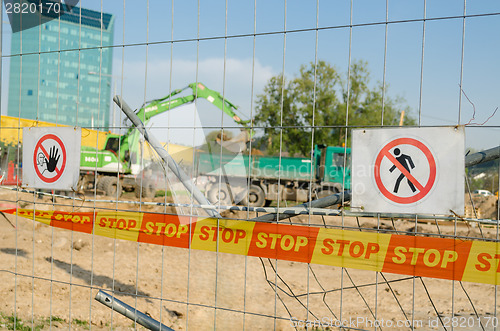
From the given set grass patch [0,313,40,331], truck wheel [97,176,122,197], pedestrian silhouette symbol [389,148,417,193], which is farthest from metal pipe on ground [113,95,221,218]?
truck wheel [97,176,122,197]

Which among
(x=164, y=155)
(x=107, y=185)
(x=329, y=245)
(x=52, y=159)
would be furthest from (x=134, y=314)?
(x=107, y=185)

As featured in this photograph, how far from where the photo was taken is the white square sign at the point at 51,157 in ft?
14.2

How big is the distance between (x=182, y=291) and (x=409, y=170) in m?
5.40

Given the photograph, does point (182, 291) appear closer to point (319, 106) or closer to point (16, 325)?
point (16, 325)

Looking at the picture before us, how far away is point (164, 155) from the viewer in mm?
4578

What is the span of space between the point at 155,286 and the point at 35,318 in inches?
93.4

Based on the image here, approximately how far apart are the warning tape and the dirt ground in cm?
75

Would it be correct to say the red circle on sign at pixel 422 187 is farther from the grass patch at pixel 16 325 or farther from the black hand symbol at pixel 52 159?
the grass patch at pixel 16 325

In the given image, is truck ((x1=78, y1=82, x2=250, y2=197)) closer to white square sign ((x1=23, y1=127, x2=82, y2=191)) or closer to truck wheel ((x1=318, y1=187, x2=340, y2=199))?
truck wheel ((x1=318, y1=187, x2=340, y2=199))

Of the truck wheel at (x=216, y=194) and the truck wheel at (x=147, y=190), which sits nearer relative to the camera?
the truck wheel at (x=216, y=194)

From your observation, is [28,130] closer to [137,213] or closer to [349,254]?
[137,213]

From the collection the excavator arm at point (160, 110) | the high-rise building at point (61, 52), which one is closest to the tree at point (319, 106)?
the excavator arm at point (160, 110)

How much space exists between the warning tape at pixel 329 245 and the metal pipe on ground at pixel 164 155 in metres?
0.42

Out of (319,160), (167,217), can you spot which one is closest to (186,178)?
(167,217)
